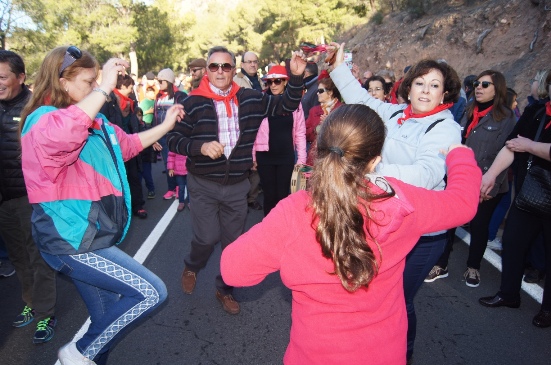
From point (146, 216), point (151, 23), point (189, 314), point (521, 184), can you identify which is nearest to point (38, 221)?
point (189, 314)

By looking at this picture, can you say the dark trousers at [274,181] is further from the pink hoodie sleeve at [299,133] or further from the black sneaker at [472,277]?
the black sneaker at [472,277]

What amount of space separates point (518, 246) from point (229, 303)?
2.64 meters

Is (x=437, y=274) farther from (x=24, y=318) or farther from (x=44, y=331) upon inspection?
(x=24, y=318)

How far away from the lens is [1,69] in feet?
9.94

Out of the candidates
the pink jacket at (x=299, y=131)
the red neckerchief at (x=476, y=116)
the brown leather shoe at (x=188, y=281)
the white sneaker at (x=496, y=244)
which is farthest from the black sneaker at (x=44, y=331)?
the white sneaker at (x=496, y=244)

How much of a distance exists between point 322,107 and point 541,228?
2.89 m

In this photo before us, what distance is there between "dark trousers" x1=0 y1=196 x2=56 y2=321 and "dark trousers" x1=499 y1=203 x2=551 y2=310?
13.0 feet

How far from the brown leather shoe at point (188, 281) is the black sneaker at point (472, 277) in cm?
284

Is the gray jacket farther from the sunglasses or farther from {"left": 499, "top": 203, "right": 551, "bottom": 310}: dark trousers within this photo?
{"left": 499, "top": 203, "right": 551, "bottom": 310}: dark trousers

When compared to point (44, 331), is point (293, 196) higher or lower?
higher

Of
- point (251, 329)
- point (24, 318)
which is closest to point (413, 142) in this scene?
point (251, 329)

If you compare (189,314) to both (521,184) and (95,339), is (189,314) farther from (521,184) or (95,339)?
(521,184)

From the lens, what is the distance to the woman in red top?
141cm

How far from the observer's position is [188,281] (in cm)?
402
